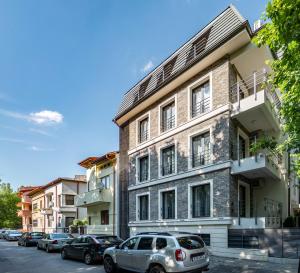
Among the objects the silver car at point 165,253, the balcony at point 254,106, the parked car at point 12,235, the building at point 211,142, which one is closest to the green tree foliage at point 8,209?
the parked car at point 12,235

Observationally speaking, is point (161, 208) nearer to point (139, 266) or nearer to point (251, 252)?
point (251, 252)

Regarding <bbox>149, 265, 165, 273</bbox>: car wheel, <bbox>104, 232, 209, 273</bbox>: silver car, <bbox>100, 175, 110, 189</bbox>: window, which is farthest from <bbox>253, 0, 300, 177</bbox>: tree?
<bbox>100, 175, 110, 189</bbox>: window

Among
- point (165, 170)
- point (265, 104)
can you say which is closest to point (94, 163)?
point (165, 170)

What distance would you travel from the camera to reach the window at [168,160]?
20.3 meters

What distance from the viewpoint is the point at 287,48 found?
898cm

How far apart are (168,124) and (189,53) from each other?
178 inches

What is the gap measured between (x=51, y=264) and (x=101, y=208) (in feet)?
44.7

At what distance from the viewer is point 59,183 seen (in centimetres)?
4178

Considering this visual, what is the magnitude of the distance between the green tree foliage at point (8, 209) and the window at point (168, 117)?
5617 cm

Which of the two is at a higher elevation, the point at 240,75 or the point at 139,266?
the point at 240,75

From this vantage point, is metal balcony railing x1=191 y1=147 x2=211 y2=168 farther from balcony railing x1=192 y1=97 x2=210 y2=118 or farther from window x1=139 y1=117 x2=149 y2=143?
window x1=139 y1=117 x2=149 y2=143

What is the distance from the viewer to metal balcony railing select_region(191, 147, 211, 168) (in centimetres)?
1766

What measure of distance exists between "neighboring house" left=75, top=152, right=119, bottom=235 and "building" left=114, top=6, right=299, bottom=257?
3.87 meters

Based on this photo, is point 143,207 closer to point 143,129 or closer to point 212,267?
point 143,129
